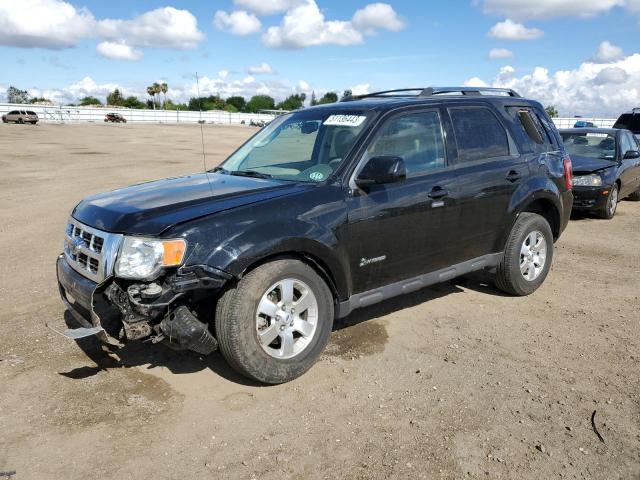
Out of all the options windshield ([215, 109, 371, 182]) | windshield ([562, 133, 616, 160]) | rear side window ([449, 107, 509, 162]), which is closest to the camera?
windshield ([215, 109, 371, 182])

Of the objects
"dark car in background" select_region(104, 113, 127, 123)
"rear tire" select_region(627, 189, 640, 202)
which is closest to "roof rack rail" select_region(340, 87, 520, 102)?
"rear tire" select_region(627, 189, 640, 202)

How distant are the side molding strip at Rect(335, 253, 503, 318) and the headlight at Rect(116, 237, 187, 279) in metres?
1.38

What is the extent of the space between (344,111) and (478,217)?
1.55 m

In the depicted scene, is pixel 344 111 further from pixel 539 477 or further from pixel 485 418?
pixel 539 477

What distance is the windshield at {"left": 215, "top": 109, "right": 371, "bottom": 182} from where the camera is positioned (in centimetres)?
446

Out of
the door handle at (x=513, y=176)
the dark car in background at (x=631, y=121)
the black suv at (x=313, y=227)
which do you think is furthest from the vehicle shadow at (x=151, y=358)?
the dark car in background at (x=631, y=121)

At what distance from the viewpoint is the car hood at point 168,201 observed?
362 centimetres

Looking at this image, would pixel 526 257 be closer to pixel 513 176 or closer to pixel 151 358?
pixel 513 176

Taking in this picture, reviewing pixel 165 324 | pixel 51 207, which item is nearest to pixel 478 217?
pixel 165 324

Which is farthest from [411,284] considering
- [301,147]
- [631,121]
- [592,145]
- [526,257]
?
[631,121]

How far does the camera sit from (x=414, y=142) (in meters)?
4.73

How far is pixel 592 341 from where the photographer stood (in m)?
4.75

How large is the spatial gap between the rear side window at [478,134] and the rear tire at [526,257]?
802 millimetres

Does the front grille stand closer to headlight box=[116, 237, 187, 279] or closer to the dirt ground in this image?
headlight box=[116, 237, 187, 279]
